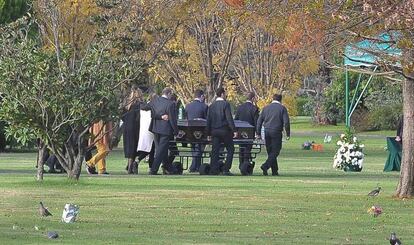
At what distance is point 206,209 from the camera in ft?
61.7

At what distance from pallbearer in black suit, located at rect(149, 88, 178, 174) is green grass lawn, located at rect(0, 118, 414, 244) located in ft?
2.04

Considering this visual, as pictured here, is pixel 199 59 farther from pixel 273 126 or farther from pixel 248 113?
pixel 273 126

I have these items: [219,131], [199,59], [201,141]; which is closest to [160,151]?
[219,131]

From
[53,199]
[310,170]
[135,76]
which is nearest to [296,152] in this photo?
[310,170]

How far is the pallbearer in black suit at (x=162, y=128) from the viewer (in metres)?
28.8

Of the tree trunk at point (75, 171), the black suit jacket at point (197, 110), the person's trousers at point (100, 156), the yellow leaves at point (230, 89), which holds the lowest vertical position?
the tree trunk at point (75, 171)

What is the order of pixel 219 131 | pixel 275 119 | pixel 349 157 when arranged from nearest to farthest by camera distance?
pixel 219 131 < pixel 275 119 < pixel 349 157

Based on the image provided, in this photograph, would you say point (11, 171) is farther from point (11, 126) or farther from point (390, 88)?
point (390, 88)

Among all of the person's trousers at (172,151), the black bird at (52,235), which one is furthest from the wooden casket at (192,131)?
the black bird at (52,235)

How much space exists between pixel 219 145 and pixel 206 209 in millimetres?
10746

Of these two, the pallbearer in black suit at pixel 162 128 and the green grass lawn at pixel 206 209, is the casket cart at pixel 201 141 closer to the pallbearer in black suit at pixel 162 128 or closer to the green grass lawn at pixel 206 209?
the green grass lawn at pixel 206 209

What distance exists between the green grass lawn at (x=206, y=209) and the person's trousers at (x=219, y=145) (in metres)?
A: 0.72

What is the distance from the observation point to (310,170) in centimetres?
3219

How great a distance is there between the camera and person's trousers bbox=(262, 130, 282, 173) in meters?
29.4
